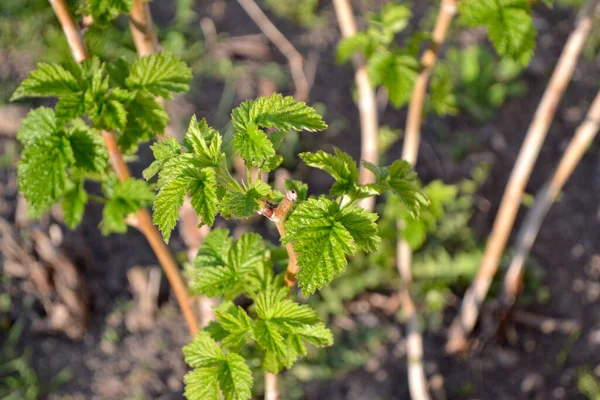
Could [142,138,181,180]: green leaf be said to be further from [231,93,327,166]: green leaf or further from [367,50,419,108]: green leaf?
[367,50,419,108]: green leaf

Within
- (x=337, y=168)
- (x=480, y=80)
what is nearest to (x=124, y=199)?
(x=337, y=168)

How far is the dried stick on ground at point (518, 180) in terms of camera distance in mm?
2064

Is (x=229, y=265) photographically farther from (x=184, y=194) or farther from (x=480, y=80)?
(x=480, y=80)

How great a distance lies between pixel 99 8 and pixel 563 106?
11.5 feet

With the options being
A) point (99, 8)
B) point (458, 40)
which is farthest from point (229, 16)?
point (99, 8)

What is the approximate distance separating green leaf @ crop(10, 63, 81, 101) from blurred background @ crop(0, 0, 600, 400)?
451 millimetres

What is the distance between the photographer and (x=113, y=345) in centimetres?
265

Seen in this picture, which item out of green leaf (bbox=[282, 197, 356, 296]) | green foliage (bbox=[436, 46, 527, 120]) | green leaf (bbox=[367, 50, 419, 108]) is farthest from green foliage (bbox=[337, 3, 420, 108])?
green foliage (bbox=[436, 46, 527, 120])

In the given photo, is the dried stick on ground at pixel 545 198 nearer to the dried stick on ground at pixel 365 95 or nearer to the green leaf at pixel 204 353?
the dried stick on ground at pixel 365 95

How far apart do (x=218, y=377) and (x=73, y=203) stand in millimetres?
678

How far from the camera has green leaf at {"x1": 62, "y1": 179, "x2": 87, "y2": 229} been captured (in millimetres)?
1487

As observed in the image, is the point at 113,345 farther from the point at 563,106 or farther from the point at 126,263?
the point at 563,106

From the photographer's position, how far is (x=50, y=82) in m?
1.25

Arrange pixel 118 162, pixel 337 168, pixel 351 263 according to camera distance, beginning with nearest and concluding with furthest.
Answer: pixel 337 168
pixel 118 162
pixel 351 263
